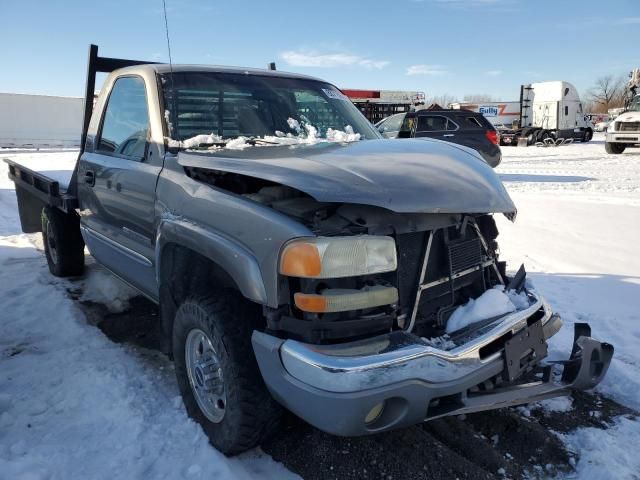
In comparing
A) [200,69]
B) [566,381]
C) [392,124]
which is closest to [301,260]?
[566,381]

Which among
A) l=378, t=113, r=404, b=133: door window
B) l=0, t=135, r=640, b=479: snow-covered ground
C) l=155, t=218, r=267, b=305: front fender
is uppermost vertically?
l=378, t=113, r=404, b=133: door window

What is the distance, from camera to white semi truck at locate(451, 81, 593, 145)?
30.9 meters

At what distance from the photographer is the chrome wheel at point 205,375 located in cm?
265

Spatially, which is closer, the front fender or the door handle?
the front fender

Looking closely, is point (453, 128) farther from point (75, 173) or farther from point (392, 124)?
point (75, 173)

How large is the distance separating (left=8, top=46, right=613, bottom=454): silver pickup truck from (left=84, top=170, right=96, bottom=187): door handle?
58 centimetres

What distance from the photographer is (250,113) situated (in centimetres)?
358

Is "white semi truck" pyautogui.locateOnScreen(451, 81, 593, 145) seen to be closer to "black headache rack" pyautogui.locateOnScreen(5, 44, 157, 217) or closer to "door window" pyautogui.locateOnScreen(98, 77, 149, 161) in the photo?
"black headache rack" pyautogui.locateOnScreen(5, 44, 157, 217)

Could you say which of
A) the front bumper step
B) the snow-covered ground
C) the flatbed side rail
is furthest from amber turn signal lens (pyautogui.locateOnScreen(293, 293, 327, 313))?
the flatbed side rail

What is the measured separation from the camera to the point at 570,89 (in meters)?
31.9

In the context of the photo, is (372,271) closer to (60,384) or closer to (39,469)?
(39,469)

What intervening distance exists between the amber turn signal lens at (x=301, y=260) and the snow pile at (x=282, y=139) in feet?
3.73

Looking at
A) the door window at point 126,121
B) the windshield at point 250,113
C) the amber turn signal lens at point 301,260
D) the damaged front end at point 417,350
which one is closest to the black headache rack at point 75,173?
the door window at point 126,121

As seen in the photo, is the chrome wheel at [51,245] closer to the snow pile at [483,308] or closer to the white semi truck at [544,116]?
the snow pile at [483,308]
